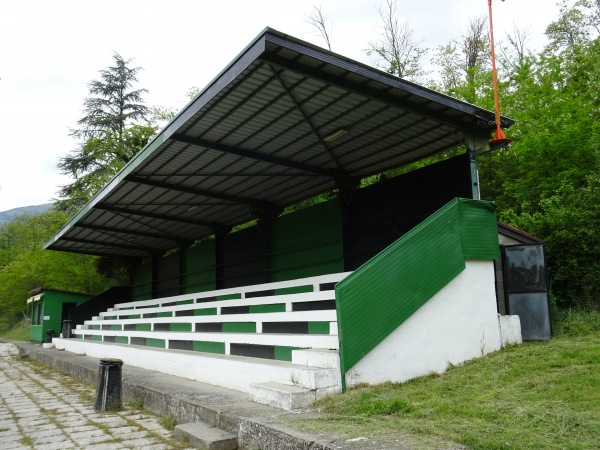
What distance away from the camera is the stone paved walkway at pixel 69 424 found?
5.03 meters

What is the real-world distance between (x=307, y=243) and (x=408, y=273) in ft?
22.1

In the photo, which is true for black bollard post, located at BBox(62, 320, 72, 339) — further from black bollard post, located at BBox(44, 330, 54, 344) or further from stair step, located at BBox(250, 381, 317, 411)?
stair step, located at BBox(250, 381, 317, 411)

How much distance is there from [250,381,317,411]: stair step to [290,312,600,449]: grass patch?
15 centimetres

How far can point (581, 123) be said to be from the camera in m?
13.8

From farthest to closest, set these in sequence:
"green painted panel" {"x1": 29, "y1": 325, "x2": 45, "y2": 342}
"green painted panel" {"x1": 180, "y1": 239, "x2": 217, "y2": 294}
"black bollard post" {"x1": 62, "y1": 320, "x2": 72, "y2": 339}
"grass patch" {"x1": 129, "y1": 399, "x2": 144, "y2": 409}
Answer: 1. "green painted panel" {"x1": 29, "y1": 325, "x2": 45, "y2": 342}
2. "black bollard post" {"x1": 62, "y1": 320, "x2": 72, "y2": 339}
3. "green painted panel" {"x1": 180, "y1": 239, "x2": 217, "y2": 294}
4. "grass patch" {"x1": 129, "y1": 399, "x2": 144, "y2": 409}

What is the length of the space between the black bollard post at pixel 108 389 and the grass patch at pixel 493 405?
3.41 m

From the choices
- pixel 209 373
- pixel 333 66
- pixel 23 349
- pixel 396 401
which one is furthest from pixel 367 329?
pixel 23 349

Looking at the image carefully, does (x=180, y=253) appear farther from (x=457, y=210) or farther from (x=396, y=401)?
(x=396, y=401)

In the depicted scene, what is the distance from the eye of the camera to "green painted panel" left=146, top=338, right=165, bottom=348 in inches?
431

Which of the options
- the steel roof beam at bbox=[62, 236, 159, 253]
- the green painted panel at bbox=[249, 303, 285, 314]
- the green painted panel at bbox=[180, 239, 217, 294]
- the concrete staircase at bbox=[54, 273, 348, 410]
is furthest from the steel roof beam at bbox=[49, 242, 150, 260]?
the green painted panel at bbox=[249, 303, 285, 314]

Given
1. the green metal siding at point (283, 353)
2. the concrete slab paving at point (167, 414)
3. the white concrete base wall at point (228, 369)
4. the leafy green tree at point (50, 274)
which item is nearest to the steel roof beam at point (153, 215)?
the white concrete base wall at point (228, 369)

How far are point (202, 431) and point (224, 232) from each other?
1182 centimetres

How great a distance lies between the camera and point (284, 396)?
15.8 feet

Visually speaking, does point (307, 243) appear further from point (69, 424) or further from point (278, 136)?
point (69, 424)
